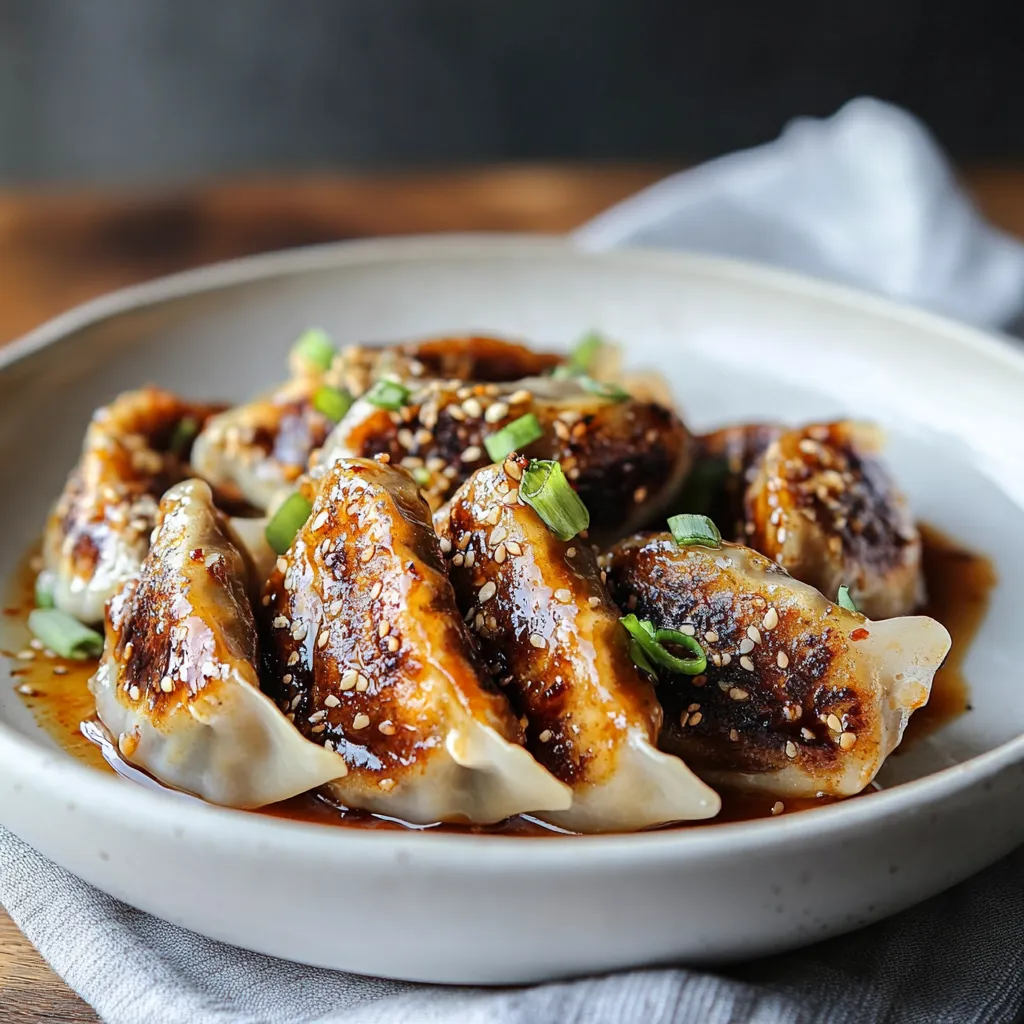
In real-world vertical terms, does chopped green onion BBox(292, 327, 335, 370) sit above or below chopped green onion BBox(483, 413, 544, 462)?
below

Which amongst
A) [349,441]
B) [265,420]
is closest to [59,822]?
[349,441]

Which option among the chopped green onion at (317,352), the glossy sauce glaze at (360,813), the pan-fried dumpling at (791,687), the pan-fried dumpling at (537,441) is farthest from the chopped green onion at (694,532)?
the chopped green onion at (317,352)

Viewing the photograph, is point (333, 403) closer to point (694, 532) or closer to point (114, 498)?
point (114, 498)

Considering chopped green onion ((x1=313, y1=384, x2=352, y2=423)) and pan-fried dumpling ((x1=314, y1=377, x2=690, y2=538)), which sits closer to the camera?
pan-fried dumpling ((x1=314, y1=377, x2=690, y2=538))

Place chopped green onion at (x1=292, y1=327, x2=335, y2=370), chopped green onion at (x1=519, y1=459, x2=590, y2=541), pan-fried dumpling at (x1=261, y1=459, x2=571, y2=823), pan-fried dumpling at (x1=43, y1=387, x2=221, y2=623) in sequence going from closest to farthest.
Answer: pan-fried dumpling at (x1=261, y1=459, x2=571, y2=823), chopped green onion at (x1=519, y1=459, x2=590, y2=541), pan-fried dumpling at (x1=43, y1=387, x2=221, y2=623), chopped green onion at (x1=292, y1=327, x2=335, y2=370)

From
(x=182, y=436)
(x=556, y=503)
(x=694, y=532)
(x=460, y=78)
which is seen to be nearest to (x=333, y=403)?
(x=182, y=436)

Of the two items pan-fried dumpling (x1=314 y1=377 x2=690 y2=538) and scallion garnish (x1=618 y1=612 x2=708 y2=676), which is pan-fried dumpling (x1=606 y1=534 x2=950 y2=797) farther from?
pan-fried dumpling (x1=314 y1=377 x2=690 y2=538)

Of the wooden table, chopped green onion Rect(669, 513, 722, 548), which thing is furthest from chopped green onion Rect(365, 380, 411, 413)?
the wooden table
